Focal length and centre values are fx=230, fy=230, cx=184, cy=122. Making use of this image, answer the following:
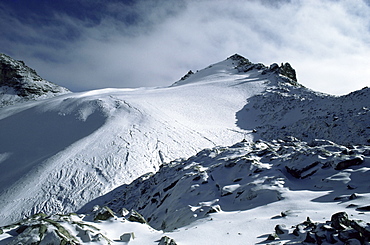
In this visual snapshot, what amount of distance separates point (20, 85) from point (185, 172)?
77.1 m

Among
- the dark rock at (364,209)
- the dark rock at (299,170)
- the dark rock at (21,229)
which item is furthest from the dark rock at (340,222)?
the dark rock at (21,229)

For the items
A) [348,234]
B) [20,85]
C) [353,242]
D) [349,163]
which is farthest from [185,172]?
[20,85]

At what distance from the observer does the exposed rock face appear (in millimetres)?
65562

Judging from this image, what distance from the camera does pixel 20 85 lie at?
69.8m

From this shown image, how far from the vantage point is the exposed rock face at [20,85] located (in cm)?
6556

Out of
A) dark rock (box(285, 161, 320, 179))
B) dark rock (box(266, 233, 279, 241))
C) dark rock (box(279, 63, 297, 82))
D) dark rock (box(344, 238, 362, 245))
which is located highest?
dark rock (box(279, 63, 297, 82))

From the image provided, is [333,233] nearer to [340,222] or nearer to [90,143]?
[340,222]

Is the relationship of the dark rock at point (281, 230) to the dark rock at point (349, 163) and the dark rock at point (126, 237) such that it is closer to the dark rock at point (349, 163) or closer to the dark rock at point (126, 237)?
the dark rock at point (126, 237)

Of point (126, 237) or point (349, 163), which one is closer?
point (126, 237)

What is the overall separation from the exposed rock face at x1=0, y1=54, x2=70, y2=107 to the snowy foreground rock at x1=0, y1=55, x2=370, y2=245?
4595 cm

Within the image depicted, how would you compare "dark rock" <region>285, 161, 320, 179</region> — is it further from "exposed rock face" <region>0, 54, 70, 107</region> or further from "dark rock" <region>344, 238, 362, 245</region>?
"exposed rock face" <region>0, 54, 70, 107</region>

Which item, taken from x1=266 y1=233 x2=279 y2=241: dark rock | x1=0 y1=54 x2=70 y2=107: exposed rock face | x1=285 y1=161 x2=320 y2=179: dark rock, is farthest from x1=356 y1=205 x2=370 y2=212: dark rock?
x1=0 y1=54 x2=70 y2=107: exposed rock face

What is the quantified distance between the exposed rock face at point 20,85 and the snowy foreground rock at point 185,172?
46.0 metres

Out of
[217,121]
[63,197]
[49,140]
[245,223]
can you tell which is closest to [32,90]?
[49,140]
